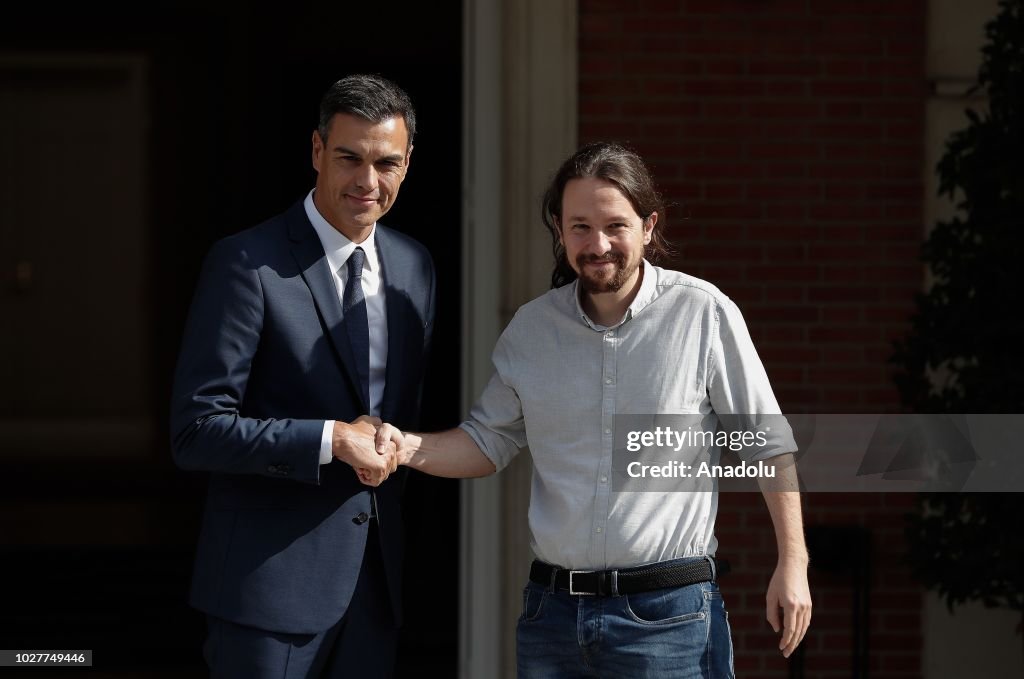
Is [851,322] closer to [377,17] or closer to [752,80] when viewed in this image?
[752,80]

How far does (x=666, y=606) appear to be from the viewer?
8.28 ft

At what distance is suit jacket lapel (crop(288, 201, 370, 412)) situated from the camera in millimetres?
2717

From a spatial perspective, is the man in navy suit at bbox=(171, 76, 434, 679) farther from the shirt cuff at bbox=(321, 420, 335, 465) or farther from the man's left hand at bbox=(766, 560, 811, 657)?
the man's left hand at bbox=(766, 560, 811, 657)

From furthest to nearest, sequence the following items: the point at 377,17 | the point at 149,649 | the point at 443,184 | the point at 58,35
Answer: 1. the point at 58,35
2. the point at 377,17
3. the point at 443,184
4. the point at 149,649

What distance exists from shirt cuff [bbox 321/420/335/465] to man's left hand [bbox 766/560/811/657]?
0.91 meters

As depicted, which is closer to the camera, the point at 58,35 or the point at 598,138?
the point at 598,138

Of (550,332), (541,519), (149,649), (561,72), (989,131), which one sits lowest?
(149,649)

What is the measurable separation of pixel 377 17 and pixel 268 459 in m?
4.76

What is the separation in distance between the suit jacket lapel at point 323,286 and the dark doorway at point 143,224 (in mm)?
3475

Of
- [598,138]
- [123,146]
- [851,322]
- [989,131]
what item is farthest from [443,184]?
[123,146]

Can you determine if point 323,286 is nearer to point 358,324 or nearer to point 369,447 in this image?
point 358,324

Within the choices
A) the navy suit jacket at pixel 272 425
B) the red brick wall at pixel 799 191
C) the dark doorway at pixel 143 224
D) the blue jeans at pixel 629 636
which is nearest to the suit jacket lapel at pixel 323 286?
the navy suit jacket at pixel 272 425

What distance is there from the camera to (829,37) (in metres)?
4.61

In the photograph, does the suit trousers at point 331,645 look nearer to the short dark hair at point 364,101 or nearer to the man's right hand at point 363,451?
the man's right hand at point 363,451
